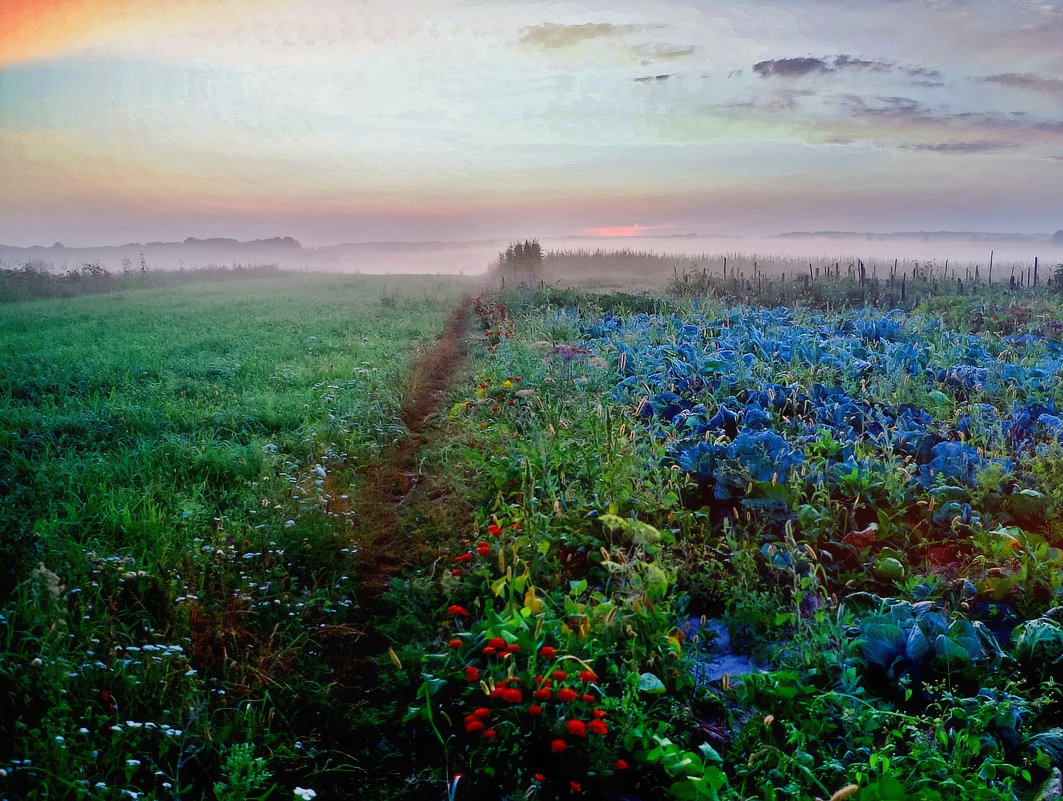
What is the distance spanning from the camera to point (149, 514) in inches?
195

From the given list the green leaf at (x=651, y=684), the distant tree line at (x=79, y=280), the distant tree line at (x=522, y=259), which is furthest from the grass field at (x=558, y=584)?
the distant tree line at (x=522, y=259)

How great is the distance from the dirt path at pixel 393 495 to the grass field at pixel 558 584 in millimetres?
37

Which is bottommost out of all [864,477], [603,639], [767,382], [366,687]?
[366,687]

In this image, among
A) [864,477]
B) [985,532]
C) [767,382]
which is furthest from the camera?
[767,382]

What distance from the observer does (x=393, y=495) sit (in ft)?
21.1

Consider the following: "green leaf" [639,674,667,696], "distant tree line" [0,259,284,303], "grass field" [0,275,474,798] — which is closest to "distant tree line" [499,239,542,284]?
"distant tree line" [0,259,284,303]

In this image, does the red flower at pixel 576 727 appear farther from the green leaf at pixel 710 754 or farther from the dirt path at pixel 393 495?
the dirt path at pixel 393 495

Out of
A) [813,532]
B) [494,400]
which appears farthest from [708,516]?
[494,400]

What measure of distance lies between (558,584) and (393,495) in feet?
8.75

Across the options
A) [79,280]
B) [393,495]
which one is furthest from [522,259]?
[393,495]

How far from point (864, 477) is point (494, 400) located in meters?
4.25

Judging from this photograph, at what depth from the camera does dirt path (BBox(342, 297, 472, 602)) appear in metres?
4.95

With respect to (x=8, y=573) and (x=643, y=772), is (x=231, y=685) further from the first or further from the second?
(x=643, y=772)

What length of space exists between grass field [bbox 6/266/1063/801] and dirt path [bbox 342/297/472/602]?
1.5 inches
